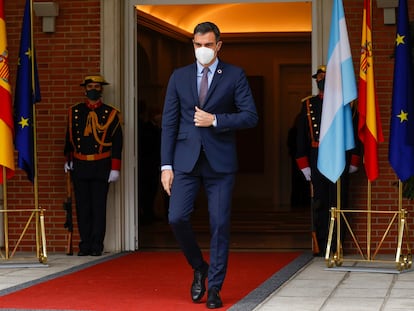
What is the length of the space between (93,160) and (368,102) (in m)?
2.86

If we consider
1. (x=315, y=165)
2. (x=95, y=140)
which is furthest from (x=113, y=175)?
(x=315, y=165)

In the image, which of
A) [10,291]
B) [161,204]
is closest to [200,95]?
[10,291]

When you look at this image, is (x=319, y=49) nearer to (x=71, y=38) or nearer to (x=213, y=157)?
(x=71, y=38)

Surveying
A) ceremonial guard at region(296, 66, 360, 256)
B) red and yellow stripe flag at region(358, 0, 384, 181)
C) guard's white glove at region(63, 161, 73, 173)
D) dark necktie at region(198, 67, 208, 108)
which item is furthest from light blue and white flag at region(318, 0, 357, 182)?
guard's white glove at region(63, 161, 73, 173)

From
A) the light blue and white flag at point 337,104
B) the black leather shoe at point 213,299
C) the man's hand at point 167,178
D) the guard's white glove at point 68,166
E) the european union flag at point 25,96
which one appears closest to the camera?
the black leather shoe at point 213,299

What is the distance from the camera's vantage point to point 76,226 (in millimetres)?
11133

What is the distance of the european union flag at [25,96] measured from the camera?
9.65 m

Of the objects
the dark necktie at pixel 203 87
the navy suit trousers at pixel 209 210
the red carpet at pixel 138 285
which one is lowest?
the red carpet at pixel 138 285

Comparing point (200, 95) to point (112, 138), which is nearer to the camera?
point (200, 95)

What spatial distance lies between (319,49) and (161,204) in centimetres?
697

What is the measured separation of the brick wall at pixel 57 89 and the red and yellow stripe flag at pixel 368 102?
3.03 metres

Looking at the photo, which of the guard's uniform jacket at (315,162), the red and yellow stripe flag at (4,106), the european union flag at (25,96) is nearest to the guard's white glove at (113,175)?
the european union flag at (25,96)

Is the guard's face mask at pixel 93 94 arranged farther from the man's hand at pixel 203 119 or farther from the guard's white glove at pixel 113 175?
the man's hand at pixel 203 119

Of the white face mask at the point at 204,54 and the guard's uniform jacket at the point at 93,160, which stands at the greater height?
the white face mask at the point at 204,54
